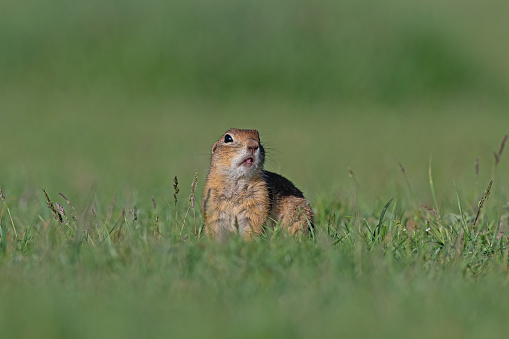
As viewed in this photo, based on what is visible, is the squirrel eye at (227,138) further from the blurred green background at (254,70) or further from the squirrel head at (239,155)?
the blurred green background at (254,70)

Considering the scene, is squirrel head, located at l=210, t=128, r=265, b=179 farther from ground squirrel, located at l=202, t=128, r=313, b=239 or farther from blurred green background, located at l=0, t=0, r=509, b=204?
blurred green background, located at l=0, t=0, r=509, b=204

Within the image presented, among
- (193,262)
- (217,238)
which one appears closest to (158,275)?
(193,262)

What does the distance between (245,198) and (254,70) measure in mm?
12143

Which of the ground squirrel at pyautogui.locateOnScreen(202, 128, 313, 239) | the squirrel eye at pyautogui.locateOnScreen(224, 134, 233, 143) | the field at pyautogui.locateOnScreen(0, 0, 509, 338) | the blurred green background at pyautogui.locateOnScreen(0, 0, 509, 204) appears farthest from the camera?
the blurred green background at pyautogui.locateOnScreen(0, 0, 509, 204)

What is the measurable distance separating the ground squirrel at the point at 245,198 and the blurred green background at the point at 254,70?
7103mm

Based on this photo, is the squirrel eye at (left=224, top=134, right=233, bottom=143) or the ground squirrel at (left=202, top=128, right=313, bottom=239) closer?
the ground squirrel at (left=202, top=128, right=313, bottom=239)

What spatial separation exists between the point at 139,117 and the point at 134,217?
9.70m

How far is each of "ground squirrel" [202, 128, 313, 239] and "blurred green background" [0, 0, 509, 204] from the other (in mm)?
7103

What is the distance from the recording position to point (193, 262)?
15.2 feet

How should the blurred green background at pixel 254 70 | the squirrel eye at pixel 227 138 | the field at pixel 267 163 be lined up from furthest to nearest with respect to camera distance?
the blurred green background at pixel 254 70 → the squirrel eye at pixel 227 138 → the field at pixel 267 163

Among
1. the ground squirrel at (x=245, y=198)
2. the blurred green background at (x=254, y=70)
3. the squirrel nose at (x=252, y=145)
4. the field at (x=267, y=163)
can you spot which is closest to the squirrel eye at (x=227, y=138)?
the ground squirrel at (x=245, y=198)

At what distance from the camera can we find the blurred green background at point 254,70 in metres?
14.5

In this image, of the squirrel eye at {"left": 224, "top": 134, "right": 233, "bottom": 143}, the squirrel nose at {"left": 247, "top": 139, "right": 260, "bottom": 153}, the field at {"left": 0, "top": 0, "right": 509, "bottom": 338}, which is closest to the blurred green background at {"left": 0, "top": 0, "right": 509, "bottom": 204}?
the field at {"left": 0, "top": 0, "right": 509, "bottom": 338}

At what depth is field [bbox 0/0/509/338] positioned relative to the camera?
3938 mm
